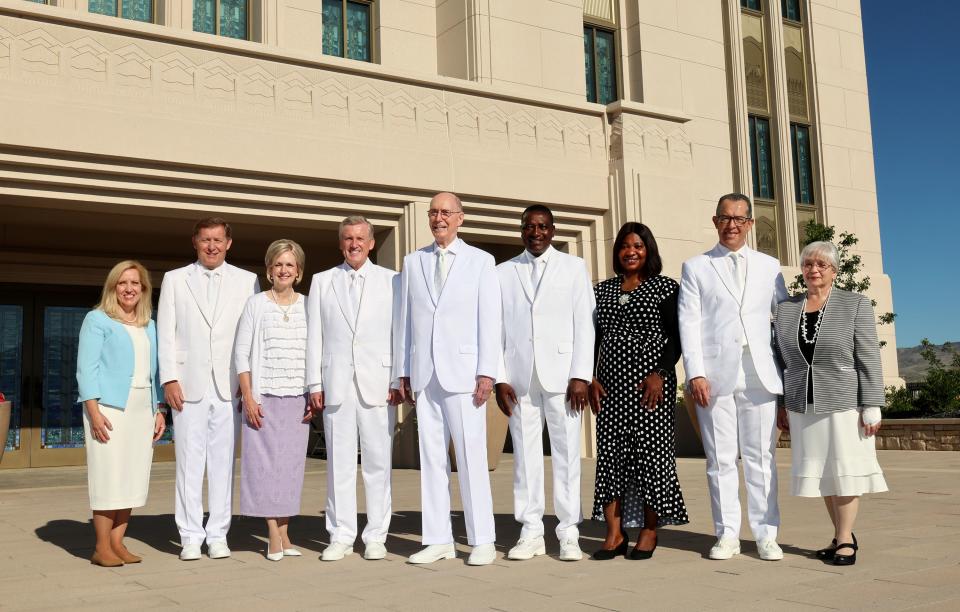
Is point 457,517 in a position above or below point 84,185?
below

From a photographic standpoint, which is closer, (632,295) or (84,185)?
(632,295)

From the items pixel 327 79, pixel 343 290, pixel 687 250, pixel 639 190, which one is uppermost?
pixel 327 79

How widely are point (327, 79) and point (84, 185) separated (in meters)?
3.21

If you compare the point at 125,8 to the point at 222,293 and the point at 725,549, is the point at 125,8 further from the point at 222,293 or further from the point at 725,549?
the point at 725,549

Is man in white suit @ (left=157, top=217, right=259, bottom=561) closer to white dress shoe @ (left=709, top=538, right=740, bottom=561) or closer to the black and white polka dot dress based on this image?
the black and white polka dot dress

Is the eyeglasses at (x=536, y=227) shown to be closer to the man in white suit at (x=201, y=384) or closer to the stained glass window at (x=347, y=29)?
the man in white suit at (x=201, y=384)

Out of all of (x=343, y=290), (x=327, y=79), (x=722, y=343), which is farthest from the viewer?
(x=327, y=79)

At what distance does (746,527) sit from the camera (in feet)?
20.8

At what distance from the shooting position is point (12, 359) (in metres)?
13.6

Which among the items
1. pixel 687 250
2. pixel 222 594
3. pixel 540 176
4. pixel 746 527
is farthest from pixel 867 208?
pixel 222 594

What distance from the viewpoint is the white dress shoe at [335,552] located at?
541cm

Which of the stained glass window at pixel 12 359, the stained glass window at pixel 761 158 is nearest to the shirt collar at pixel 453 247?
the stained glass window at pixel 12 359

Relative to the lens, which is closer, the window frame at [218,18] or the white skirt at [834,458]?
the white skirt at [834,458]

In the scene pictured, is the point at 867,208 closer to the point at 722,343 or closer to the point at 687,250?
the point at 687,250
